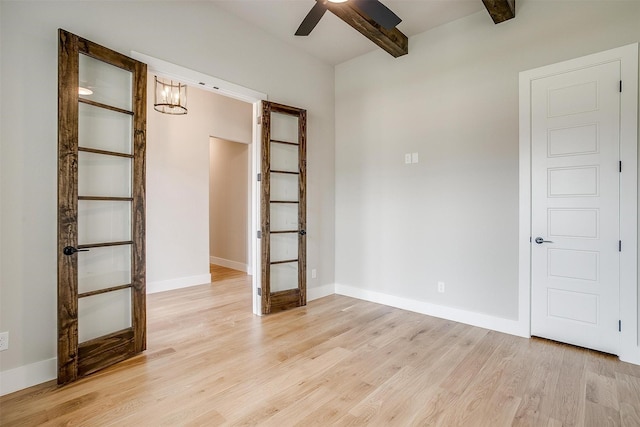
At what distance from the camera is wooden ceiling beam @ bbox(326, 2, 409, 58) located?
9.88ft

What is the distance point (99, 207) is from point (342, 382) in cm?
230

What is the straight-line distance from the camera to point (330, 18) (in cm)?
351

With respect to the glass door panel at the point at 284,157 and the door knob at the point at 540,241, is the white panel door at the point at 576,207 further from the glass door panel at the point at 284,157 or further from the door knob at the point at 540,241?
the glass door panel at the point at 284,157

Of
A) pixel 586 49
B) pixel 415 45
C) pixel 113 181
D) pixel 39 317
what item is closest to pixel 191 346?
pixel 39 317

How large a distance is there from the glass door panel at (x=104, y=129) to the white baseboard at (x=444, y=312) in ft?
10.8

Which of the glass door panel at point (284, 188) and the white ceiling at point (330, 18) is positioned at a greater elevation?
the white ceiling at point (330, 18)

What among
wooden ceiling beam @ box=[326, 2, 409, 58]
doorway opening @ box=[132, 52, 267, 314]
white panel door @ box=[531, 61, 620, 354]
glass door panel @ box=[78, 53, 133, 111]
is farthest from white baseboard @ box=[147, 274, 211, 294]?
white panel door @ box=[531, 61, 620, 354]

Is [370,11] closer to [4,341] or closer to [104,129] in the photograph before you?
[104,129]

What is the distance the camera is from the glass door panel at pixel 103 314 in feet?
7.80

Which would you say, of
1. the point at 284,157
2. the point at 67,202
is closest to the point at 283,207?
the point at 284,157

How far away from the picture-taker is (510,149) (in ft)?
10.4

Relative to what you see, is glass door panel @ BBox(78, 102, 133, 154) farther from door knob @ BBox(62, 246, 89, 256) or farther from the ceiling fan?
the ceiling fan

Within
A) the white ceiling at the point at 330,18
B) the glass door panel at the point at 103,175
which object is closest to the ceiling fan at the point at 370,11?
the white ceiling at the point at 330,18

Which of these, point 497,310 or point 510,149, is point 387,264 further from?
point 510,149
